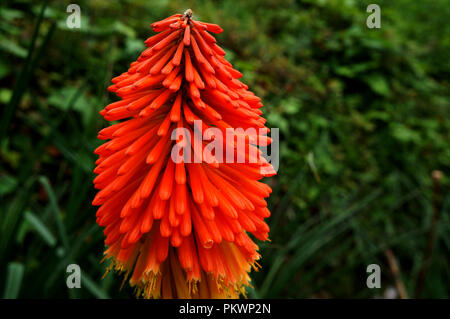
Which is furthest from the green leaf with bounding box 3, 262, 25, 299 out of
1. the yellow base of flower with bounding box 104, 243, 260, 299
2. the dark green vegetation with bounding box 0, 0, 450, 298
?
the yellow base of flower with bounding box 104, 243, 260, 299

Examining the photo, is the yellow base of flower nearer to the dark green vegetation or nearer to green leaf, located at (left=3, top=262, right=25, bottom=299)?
the dark green vegetation

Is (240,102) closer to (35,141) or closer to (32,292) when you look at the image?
(32,292)

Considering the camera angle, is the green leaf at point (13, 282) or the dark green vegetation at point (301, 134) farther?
the dark green vegetation at point (301, 134)

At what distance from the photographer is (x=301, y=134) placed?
11.7 feet

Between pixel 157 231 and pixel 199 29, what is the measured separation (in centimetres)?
67

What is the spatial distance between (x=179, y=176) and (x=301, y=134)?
9.19ft

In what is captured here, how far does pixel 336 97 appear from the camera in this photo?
3689 millimetres

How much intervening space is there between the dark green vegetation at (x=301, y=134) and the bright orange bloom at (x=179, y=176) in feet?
1.99

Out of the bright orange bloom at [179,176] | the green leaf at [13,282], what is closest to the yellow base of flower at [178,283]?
the bright orange bloom at [179,176]

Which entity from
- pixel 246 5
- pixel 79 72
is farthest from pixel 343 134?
pixel 79 72

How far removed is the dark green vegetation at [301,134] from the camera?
196 centimetres

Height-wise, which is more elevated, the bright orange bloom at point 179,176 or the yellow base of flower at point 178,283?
the bright orange bloom at point 179,176

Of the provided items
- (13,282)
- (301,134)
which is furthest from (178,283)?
(301,134)

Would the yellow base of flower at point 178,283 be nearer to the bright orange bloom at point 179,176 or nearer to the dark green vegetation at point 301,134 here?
the bright orange bloom at point 179,176
